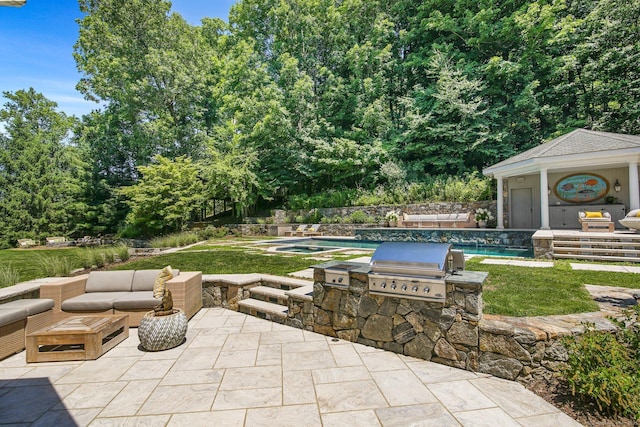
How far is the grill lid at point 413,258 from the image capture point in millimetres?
2891

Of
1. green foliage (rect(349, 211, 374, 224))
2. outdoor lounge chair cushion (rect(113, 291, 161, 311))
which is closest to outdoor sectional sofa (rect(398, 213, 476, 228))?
green foliage (rect(349, 211, 374, 224))

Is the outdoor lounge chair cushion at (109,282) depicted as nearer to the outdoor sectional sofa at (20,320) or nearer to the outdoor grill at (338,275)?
the outdoor sectional sofa at (20,320)

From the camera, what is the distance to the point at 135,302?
13.1 feet

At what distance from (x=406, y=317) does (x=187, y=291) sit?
3.04 meters

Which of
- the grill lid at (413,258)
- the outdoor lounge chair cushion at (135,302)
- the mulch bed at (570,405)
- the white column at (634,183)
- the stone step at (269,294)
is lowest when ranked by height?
the mulch bed at (570,405)

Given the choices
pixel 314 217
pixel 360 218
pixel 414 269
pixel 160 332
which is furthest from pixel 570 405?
pixel 314 217

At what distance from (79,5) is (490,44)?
87.1ft

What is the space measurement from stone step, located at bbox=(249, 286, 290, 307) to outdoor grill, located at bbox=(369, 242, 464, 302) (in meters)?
1.76

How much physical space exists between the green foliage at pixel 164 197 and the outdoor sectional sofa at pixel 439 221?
10.8 m

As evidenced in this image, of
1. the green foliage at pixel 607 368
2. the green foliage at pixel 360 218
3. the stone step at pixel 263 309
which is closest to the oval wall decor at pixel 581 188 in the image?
the green foliage at pixel 360 218

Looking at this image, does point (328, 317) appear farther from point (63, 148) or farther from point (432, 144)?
point (63, 148)

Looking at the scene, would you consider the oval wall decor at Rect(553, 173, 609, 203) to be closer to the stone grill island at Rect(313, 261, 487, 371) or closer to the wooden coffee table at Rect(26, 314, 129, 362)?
the stone grill island at Rect(313, 261, 487, 371)

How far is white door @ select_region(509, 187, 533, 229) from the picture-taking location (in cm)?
1269

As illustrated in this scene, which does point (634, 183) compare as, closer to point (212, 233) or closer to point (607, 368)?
point (607, 368)
